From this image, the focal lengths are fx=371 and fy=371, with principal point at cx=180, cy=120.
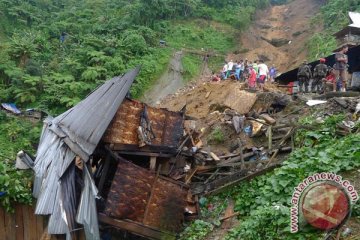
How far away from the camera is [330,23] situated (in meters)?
29.7

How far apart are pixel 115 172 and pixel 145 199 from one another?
87 cm

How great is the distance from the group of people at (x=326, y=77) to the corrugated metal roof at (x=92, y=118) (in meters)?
8.23

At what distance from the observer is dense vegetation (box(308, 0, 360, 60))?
24.2 m

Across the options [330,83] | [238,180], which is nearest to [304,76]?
[330,83]

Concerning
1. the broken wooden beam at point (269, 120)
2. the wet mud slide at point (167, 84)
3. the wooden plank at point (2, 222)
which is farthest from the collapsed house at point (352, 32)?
the wooden plank at point (2, 222)

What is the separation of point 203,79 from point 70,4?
53.8ft

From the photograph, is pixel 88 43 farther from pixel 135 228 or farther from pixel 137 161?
pixel 135 228

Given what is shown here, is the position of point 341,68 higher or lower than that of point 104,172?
higher

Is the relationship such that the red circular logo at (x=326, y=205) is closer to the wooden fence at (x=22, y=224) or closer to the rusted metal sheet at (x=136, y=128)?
the rusted metal sheet at (x=136, y=128)

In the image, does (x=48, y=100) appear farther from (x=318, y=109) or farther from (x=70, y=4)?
(x=70, y=4)

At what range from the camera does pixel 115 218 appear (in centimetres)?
746

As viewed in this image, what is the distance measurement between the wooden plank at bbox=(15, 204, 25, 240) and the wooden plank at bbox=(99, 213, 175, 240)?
3.28 metres

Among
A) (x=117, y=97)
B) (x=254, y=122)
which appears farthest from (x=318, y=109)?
(x=117, y=97)

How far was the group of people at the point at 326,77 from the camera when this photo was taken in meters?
13.1
